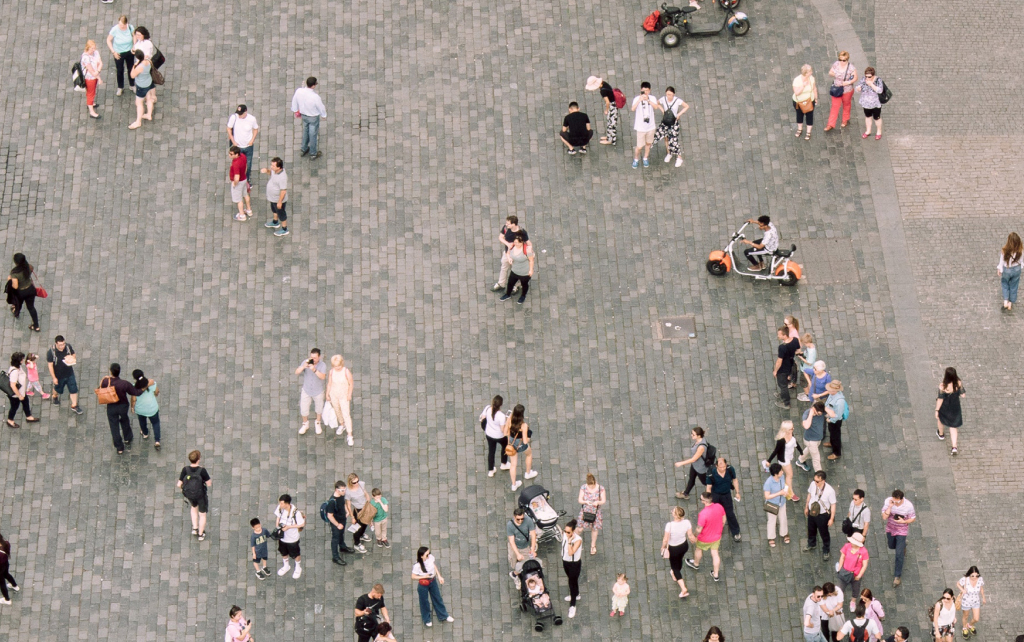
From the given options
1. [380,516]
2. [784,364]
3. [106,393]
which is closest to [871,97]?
[784,364]

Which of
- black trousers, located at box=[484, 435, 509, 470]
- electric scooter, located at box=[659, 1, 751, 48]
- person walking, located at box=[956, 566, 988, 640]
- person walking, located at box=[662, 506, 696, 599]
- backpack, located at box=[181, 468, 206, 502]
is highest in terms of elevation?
Answer: electric scooter, located at box=[659, 1, 751, 48]

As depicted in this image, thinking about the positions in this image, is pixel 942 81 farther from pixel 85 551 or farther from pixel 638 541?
pixel 85 551

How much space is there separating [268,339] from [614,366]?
5.50 m

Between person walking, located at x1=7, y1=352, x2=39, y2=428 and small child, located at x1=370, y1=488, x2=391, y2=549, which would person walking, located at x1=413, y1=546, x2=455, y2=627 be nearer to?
small child, located at x1=370, y1=488, x2=391, y2=549

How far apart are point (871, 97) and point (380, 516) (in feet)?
37.6

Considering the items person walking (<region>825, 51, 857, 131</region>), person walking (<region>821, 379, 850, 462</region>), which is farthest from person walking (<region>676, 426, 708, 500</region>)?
person walking (<region>825, 51, 857, 131</region>)

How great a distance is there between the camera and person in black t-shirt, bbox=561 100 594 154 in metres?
28.8

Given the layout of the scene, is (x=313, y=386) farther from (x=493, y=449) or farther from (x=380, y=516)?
(x=493, y=449)

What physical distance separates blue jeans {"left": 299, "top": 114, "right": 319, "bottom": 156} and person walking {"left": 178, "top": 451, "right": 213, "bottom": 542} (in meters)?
6.69

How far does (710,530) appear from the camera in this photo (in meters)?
24.2

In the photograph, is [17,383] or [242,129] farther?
[242,129]

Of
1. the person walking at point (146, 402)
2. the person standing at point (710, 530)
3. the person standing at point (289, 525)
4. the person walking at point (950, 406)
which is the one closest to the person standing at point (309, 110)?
the person walking at point (146, 402)

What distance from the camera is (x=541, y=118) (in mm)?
29844

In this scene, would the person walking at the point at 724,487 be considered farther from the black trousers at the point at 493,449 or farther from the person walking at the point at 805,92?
the person walking at the point at 805,92
